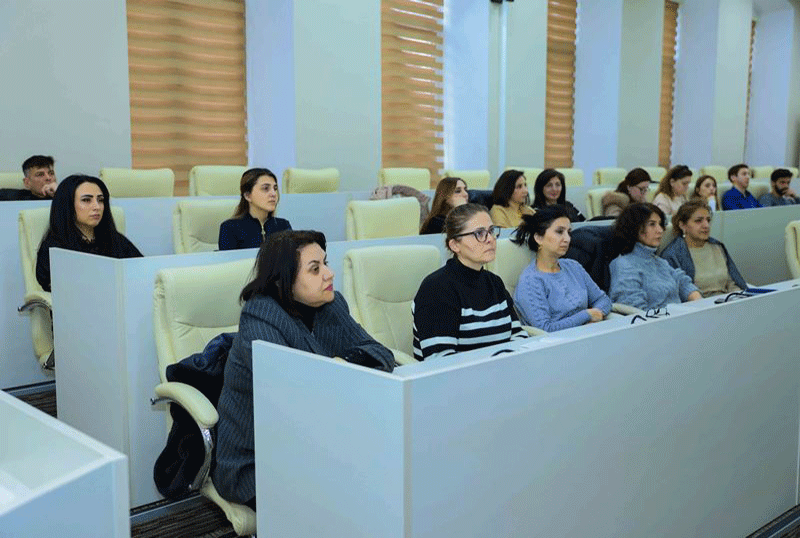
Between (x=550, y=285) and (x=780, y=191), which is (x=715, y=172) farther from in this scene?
(x=550, y=285)

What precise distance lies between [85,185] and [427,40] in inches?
222

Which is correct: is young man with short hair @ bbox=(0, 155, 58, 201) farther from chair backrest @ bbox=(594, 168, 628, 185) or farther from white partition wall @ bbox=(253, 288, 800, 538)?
chair backrest @ bbox=(594, 168, 628, 185)

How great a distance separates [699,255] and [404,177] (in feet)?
9.39

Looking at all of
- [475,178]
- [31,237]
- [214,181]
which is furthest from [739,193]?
[31,237]

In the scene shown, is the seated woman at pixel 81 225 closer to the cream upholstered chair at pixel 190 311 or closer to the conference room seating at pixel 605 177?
the cream upholstered chair at pixel 190 311

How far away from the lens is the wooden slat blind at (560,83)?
403 inches

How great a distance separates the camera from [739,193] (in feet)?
25.1

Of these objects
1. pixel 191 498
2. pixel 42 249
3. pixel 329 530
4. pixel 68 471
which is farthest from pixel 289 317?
pixel 42 249

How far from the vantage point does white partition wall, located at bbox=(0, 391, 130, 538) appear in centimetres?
87

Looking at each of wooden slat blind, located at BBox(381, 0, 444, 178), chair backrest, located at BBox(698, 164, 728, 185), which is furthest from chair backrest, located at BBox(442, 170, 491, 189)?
chair backrest, located at BBox(698, 164, 728, 185)

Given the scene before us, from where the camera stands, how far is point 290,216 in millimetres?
5047

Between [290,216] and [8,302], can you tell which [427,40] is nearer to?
[290,216]

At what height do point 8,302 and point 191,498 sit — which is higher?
point 8,302

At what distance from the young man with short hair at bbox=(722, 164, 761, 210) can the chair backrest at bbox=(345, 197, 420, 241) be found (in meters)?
4.14
